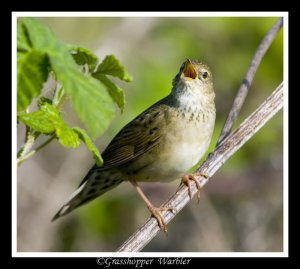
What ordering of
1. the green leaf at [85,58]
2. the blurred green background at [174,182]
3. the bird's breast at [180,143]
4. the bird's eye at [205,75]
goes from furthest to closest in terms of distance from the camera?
the blurred green background at [174,182] < the bird's eye at [205,75] < the bird's breast at [180,143] < the green leaf at [85,58]

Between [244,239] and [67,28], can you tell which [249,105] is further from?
[67,28]

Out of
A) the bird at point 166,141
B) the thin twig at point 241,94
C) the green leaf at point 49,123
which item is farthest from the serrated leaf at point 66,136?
the bird at point 166,141

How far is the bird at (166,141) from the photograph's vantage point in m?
3.52

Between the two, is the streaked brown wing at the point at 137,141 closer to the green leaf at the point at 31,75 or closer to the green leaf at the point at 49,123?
the green leaf at the point at 49,123

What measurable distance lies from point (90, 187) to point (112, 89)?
6.39 ft

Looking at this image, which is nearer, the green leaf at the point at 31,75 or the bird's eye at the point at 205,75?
the green leaf at the point at 31,75

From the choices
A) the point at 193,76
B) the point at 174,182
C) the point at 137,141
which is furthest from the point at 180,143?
the point at 174,182

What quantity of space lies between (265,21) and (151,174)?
7.05 ft

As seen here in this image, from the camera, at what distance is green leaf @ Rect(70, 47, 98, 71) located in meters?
1.83

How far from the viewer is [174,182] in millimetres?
4977

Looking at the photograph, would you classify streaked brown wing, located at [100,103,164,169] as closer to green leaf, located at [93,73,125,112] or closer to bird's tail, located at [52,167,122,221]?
bird's tail, located at [52,167,122,221]

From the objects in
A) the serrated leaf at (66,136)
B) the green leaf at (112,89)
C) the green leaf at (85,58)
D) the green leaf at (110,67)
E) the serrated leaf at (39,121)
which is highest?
the green leaf at (85,58)

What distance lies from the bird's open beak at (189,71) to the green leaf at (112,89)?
169 cm

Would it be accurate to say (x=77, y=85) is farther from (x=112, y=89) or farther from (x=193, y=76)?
(x=193, y=76)
